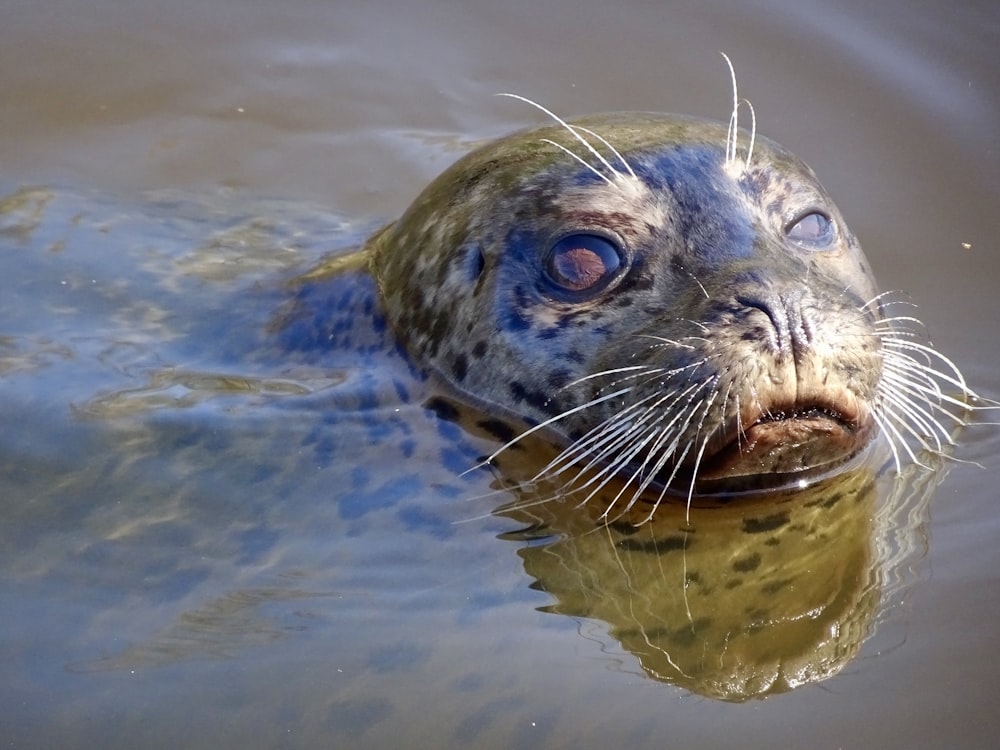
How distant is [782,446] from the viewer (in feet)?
10.4

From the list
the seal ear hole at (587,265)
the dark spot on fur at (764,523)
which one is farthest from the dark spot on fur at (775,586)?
the seal ear hole at (587,265)

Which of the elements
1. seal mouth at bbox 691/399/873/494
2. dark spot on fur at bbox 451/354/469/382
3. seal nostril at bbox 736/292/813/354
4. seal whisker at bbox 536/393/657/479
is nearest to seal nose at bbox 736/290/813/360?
seal nostril at bbox 736/292/813/354

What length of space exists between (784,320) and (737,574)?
23.9 inches

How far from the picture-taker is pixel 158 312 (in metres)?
4.17

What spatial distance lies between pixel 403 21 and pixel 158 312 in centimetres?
241

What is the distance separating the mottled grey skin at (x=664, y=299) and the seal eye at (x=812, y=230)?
0.5 inches

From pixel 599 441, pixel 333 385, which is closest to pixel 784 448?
pixel 599 441

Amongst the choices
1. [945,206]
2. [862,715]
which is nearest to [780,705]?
[862,715]

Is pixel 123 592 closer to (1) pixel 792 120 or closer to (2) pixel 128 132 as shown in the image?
(2) pixel 128 132

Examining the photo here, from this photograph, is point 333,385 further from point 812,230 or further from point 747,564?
point 812,230

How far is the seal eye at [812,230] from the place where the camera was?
11.6 ft

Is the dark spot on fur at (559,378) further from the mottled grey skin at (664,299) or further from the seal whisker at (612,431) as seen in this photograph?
the seal whisker at (612,431)

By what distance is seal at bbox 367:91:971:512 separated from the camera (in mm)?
3059

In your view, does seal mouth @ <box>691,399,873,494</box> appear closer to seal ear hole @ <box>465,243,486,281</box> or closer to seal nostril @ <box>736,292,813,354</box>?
seal nostril @ <box>736,292,813,354</box>
